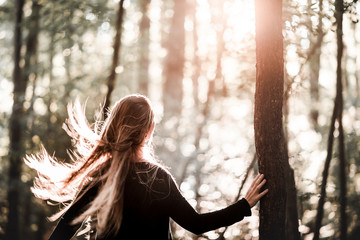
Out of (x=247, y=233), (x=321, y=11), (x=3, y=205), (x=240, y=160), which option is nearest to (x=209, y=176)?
(x=240, y=160)

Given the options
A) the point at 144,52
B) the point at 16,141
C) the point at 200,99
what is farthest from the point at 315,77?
the point at 16,141

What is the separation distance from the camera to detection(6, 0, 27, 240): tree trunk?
12570 mm

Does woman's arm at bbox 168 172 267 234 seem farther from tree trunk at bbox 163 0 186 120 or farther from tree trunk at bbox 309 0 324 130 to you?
tree trunk at bbox 163 0 186 120

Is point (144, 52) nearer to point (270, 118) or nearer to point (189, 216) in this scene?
point (270, 118)

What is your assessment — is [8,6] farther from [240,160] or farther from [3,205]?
[240,160]

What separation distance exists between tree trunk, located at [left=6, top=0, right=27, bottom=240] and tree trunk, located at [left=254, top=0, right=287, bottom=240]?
389 inches

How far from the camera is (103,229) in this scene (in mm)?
3068

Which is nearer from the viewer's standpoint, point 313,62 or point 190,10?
point 313,62

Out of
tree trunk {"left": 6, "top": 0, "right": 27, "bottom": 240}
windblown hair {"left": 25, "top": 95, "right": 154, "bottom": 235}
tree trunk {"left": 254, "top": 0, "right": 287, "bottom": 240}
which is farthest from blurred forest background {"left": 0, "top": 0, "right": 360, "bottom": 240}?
tree trunk {"left": 254, "top": 0, "right": 287, "bottom": 240}

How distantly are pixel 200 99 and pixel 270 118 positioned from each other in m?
16.6

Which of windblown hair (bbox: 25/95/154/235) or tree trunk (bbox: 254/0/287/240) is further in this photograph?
tree trunk (bbox: 254/0/287/240)

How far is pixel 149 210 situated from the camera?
305 centimetres

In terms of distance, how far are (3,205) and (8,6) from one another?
254 inches

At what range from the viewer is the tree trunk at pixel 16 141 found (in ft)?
41.2
